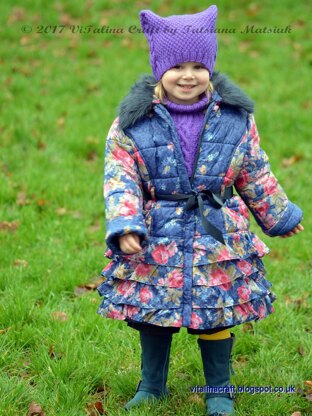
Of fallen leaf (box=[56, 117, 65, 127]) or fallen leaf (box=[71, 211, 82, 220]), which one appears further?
fallen leaf (box=[56, 117, 65, 127])

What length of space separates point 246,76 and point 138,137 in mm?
5936

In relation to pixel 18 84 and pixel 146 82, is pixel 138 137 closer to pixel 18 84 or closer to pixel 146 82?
pixel 146 82

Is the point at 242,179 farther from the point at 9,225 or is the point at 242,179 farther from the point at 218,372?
the point at 9,225

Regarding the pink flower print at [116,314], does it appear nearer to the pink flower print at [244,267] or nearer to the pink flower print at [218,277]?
the pink flower print at [218,277]

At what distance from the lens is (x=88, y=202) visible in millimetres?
5758

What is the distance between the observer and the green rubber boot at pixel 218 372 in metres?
3.27

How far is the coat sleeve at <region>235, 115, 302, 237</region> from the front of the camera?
10.6 feet

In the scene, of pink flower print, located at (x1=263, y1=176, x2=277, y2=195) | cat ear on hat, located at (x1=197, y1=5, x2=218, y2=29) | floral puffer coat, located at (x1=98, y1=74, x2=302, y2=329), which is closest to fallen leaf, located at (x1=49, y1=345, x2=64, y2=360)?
floral puffer coat, located at (x1=98, y1=74, x2=302, y2=329)

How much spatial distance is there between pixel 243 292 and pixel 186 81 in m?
0.94

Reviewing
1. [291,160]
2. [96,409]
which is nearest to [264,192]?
[96,409]

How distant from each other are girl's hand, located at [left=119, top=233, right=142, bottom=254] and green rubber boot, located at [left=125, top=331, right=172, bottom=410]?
564mm

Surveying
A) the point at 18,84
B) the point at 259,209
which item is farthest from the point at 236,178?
the point at 18,84

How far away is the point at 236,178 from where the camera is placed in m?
3.25

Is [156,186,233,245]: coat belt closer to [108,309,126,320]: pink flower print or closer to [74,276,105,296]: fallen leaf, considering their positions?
[108,309,126,320]: pink flower print
